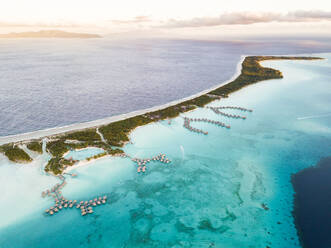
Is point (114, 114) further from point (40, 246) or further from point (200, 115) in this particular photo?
point (40, 246)

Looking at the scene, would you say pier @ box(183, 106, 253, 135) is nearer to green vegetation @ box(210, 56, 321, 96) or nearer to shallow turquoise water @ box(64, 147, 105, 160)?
green vegetation @ box(210, 56, 321, 96)

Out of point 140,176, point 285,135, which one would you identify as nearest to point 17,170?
point 140,176

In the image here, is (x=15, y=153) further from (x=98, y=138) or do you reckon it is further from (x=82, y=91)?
(x=82, y=91)

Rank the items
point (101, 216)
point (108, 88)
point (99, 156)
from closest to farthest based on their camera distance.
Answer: point (101, 216), point (99, 156), point (108, 88)

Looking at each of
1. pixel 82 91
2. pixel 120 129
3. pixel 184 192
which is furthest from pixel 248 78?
pixel 184 192

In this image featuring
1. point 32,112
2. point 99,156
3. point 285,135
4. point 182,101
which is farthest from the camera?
point 182,101

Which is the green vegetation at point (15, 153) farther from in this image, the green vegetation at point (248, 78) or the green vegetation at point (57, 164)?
the green vegetation at point (248, 78)

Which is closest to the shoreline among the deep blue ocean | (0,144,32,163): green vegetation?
the deep blue ocean
